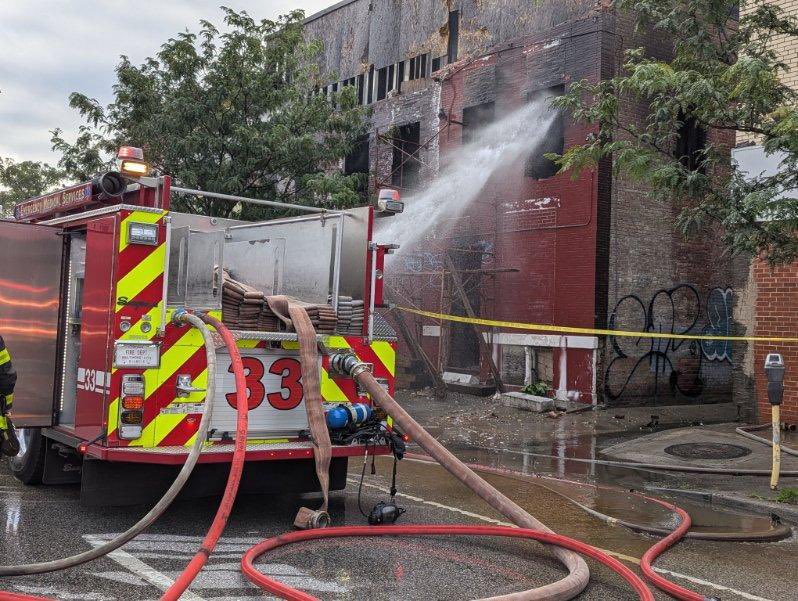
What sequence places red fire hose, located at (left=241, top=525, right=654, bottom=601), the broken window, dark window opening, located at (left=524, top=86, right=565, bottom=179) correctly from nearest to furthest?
red fire hose, located at (left=241, top=525, right=654, bottom=601) < dark window opening, located at (left=524, top=86, right=565, bottom=179) < the broken window

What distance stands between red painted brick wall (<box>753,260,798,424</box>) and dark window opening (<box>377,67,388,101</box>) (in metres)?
13.3

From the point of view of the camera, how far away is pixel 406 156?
2161 cm

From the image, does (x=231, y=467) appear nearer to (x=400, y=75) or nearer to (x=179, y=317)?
(x=179, y=317)

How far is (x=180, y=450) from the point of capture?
569 cm

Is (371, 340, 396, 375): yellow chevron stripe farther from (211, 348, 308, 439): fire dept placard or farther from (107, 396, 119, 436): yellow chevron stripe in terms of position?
(107, 396, 119, 436): yellow chevron stripe

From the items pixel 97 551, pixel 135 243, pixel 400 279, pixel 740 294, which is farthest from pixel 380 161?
pixel 97 551

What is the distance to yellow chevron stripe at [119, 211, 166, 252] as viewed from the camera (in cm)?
587

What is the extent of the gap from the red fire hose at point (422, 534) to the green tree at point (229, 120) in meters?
8.74

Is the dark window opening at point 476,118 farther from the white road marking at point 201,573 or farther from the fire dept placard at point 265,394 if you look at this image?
the white road marking at point 201,573

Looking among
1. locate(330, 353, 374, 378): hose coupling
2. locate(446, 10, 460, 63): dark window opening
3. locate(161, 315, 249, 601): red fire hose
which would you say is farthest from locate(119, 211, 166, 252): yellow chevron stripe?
locate(446, 10, 460, 63): dark window opening

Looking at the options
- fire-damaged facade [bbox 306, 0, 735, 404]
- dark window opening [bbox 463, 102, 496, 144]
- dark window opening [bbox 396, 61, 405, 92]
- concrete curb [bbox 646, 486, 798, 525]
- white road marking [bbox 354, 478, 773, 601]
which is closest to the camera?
white road marking [bbox 354, 478, 773, 601]

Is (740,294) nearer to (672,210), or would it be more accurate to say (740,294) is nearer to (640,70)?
(672,210)

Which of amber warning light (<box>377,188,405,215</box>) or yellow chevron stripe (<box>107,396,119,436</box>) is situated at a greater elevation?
amber warning light (<box>377,188,405,215</box>)

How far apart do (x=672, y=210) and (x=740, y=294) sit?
433 centimetres
